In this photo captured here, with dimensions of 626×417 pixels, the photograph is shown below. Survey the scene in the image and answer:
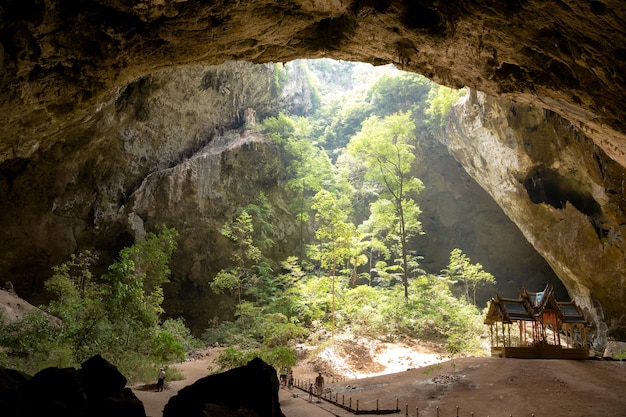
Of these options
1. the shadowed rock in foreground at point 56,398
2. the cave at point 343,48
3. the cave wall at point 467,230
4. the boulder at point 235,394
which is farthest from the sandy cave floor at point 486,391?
the cave wall at point 467,230

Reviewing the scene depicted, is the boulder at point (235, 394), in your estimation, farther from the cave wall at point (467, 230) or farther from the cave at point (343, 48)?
the cave wall at point (467, 230)

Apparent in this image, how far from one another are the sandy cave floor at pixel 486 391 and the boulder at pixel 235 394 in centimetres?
234

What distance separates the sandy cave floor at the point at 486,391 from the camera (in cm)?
962

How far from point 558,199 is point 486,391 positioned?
13249mm

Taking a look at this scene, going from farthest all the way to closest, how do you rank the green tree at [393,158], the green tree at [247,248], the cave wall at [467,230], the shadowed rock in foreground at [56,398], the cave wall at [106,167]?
the cave wall at [467,230] < the green tree at [393,158] < the green tree at [247,248] < the cave wall at [106,167] < the shadowed rock in foreground at [56,398]

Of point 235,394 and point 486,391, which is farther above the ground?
point 235,394

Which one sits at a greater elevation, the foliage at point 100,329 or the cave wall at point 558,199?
the cave wall at point 558,199

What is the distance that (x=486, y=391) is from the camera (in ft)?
36.0

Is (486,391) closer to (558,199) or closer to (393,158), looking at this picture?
(558,199)

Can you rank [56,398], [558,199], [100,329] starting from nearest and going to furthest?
1. [56,398]
2. [100,329]
3. [558,199]

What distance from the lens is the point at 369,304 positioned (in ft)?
76.9

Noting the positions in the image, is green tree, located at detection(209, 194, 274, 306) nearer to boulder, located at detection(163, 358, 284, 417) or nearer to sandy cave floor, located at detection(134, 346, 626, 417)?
sandy cave floor, located at detection(134, 346, 626, 417)

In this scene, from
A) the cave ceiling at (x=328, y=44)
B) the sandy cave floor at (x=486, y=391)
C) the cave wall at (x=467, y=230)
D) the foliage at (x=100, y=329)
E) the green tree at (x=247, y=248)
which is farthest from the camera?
the cave wall at (x=467, y=230)

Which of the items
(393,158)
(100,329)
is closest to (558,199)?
(393,158)
